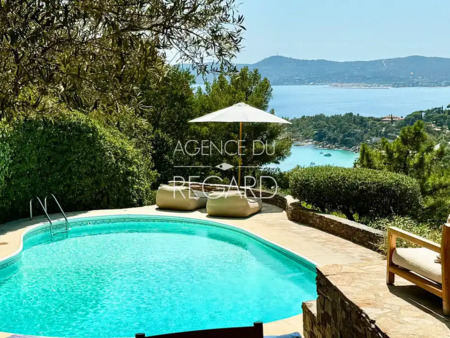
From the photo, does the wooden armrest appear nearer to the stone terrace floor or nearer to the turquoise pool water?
the stone terrace floor

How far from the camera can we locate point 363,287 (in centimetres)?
464

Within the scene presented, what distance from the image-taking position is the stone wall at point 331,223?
8.77 meters

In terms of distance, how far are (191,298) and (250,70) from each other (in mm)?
15128

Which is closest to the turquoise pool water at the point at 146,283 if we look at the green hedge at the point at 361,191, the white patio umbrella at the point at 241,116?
the green hedge at the point at 361,191

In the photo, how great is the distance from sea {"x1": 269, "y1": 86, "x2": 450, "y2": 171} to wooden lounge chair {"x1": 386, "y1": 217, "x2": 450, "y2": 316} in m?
7.58

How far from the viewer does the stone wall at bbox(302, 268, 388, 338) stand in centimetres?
399

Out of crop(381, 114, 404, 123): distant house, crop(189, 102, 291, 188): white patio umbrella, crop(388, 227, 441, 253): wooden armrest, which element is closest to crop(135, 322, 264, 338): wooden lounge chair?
crop(388, 227, 441, 253): wooden armrest

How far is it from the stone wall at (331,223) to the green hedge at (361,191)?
1.46 feet

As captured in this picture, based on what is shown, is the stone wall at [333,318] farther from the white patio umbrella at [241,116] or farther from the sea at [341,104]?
the sea at [341,104]

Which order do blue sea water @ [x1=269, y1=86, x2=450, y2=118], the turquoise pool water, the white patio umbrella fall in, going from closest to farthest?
1. the turquoise pool water
2. the white patio umbrella
3. blue sea water @ [x1=269, y1=86, x2=450, y2=118]

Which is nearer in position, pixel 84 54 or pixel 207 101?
pixel 84 54

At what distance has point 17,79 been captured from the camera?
11.0ft

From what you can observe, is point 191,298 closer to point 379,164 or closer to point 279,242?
point 279,242

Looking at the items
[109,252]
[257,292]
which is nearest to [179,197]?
[109,252]
